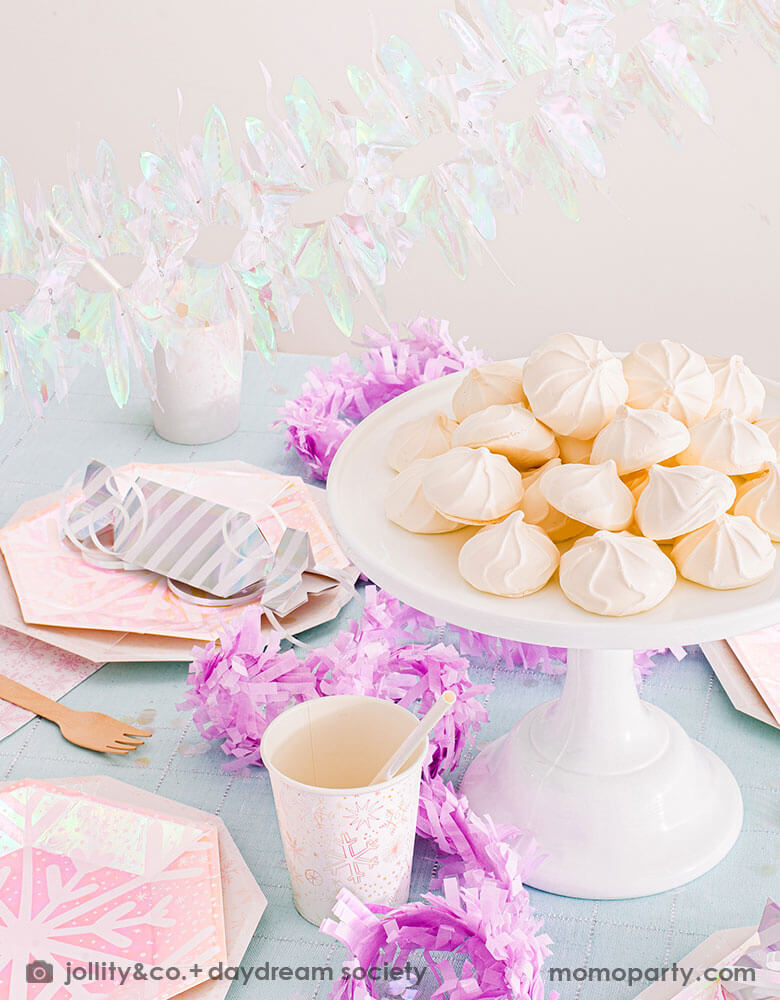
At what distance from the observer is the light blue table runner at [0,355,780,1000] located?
708mm

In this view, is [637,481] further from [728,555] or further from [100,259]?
[100,259]

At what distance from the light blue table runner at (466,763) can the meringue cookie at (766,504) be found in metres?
0.25

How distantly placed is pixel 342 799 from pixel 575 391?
0.96 feet

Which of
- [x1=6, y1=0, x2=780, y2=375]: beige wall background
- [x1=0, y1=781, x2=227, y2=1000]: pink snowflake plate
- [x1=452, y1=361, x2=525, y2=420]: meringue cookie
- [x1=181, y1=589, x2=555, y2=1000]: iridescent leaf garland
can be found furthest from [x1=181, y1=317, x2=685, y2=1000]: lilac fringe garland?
[x1=6, y1=0, x2=780, y2=375]: beige wall background

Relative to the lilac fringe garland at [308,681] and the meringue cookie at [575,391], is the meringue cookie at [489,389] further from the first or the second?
the lilac fringe garland at [308,681]

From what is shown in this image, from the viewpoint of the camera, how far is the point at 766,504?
0.68 metres

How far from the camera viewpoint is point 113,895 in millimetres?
735

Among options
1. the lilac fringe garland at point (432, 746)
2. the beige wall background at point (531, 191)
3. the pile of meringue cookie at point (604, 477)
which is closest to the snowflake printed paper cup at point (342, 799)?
the lilac fringe garland at point (432, 746)

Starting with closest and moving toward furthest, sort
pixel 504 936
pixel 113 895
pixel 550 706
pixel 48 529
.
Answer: pixel 504 936, pixel 113 895, pixel 550 706, pixel 48 529

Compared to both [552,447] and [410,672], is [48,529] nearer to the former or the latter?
[410,672]

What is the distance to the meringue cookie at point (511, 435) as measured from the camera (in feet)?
2.37

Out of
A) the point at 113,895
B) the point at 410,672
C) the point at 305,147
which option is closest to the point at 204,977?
the point at 113,895

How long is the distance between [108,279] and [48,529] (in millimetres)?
317

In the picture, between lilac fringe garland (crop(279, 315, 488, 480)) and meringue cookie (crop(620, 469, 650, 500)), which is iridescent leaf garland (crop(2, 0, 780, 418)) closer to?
meringue cookie (crop(620, 469, 650, 500))
